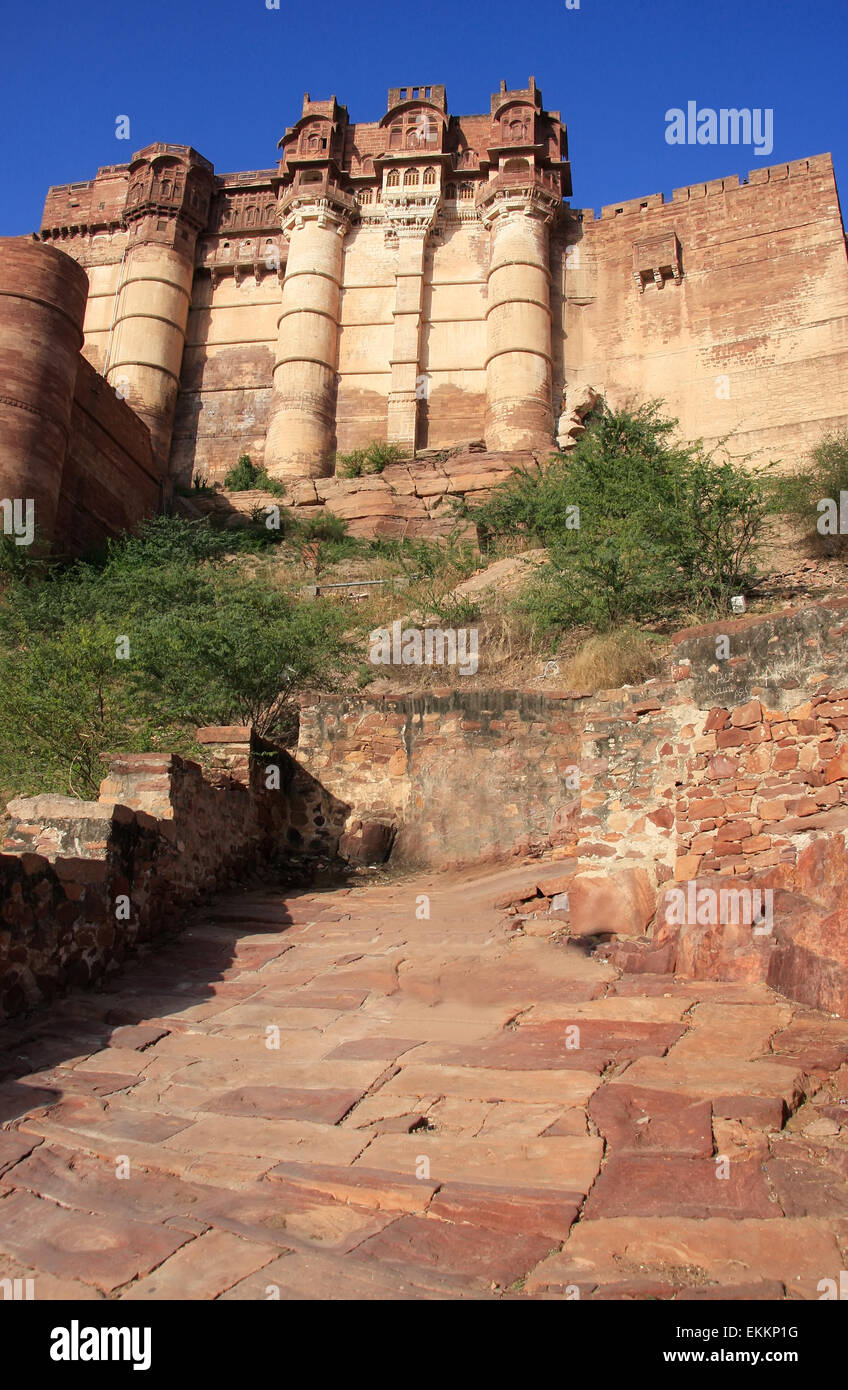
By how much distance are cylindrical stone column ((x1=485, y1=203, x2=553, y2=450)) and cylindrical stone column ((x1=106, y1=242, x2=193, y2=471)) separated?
8.04 m

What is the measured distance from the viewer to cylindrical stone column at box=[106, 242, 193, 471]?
24.0 m

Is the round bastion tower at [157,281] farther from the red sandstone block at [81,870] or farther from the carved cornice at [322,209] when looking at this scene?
the red sandstone block at [81,870]

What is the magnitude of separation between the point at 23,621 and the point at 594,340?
52.3ft

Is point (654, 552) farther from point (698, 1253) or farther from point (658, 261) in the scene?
point (658, 261)

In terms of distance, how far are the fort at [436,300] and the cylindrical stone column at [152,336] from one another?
0.05 metres

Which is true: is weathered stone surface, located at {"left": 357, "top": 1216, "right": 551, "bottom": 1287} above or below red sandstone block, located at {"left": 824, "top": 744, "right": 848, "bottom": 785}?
below

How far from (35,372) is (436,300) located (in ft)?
37.2

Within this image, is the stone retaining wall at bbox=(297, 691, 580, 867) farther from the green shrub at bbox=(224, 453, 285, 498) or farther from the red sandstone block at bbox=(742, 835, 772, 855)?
the green shrub at bbox=(224, 453, 285, 498)

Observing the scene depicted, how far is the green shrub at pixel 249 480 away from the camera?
21953mm

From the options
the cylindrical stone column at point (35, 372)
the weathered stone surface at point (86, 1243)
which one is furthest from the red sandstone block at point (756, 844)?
the cylindrical stone column at point (35, 372)

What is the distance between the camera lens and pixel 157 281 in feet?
80.6

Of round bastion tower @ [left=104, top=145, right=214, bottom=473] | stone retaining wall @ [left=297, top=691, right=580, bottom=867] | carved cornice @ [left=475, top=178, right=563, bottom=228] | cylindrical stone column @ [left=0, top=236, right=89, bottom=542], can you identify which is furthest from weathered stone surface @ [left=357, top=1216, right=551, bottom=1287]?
carved cornice @ [left=475, top=178, right=563, bottom=228]

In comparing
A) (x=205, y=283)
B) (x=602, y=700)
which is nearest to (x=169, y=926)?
(x=602, y=700)
